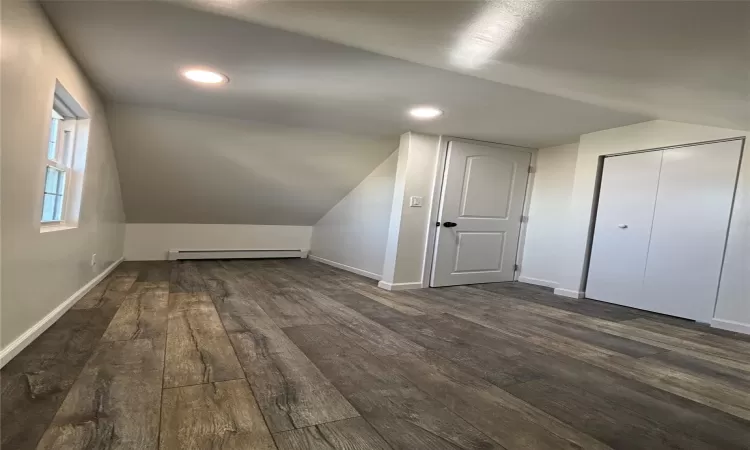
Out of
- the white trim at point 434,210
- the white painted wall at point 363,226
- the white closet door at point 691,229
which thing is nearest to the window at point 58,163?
the white painted wall at point 363,226

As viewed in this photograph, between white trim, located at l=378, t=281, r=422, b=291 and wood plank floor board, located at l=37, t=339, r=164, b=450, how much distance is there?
2.53 metres

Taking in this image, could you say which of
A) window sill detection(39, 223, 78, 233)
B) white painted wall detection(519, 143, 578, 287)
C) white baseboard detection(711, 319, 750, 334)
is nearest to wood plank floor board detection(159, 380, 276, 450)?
window sill detection(39, 223, 78, 233)

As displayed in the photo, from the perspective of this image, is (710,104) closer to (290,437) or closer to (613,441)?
(613,441)

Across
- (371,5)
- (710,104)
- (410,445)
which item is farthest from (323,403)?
(710,104)

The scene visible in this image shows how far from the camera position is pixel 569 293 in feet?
14.2

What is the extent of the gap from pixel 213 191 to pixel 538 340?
402 centimetres

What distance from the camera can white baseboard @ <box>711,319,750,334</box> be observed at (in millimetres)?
3129

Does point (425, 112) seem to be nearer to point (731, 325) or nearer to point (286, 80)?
point (286, 80)

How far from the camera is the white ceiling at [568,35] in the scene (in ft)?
4.72

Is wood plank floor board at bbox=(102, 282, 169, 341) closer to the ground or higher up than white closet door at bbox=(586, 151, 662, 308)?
closer to the ground

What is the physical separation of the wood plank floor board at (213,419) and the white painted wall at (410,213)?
107 inches

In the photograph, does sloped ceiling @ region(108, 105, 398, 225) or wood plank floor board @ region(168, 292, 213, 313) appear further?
sloped ceiling @ region(108, 105, 398, 225)

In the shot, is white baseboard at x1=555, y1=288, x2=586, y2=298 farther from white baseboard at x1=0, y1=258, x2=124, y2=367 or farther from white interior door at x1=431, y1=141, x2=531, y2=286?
white baseboard at x1=0, y1=258, x2=124, y2=367

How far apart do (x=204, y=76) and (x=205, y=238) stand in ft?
11.3
